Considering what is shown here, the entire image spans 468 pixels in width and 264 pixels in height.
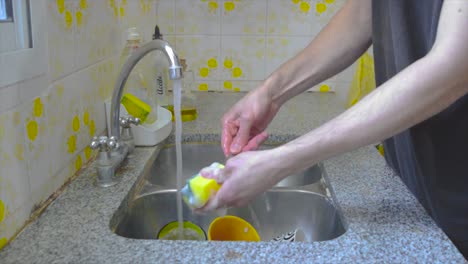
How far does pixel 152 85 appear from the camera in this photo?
1252 mm

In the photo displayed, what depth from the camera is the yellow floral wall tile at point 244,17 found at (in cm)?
172

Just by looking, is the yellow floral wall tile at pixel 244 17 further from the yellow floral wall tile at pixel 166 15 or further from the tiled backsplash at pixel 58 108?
the tiled backsplash at pixel 58 108

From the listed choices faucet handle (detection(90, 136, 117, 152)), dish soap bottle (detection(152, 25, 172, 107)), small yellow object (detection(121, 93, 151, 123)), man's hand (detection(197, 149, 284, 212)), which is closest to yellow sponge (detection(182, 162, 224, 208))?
man's hand (detection(197, 149, 284, 212))

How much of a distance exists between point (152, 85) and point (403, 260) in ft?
2.76

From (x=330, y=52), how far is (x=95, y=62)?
547 millimetres

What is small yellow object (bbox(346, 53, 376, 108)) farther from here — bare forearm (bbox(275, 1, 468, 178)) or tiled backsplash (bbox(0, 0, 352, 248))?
bare forearm (bbox(275, 1, 468, 178))

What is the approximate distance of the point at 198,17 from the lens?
5.68 ft

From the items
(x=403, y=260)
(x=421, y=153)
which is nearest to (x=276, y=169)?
(x=403, y=260)

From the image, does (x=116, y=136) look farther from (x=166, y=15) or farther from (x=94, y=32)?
(x=166, y=15)

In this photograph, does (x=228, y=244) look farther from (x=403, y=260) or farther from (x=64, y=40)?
(x=64, y=40)

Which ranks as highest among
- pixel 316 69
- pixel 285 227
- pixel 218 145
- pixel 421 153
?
pixel 316 69

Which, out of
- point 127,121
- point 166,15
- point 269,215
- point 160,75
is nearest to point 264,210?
point 269,215

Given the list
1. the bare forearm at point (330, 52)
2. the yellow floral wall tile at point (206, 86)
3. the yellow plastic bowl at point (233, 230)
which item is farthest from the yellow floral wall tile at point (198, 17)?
the yellow plastic bowl at point (233, 230)

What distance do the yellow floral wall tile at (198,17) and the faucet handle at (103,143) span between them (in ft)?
3.19
